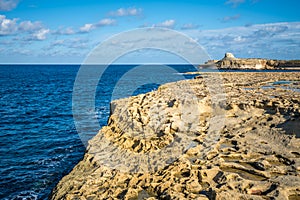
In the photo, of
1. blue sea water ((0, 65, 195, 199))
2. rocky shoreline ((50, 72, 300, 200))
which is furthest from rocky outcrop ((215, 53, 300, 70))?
rocky shoreline ((50, 72, 300, 200))

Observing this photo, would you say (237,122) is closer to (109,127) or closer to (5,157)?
(109,127)

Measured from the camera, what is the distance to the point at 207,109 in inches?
573

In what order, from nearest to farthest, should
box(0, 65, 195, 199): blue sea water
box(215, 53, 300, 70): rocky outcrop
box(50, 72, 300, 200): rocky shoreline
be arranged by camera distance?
box(50, 72, 300, 200): rocky shoreline
box(0, 65, 195, 199): blue sea water
box(215, 53, 300, 70): rocky outcrop

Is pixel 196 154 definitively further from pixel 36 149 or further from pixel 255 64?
pixel 255 64

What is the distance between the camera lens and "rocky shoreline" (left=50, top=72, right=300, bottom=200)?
24.2ft

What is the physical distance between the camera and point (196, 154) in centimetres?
980

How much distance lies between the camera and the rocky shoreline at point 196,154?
7.39 m

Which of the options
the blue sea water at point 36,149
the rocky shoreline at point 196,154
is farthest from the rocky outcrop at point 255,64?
the rocky shoreline at point 196,154

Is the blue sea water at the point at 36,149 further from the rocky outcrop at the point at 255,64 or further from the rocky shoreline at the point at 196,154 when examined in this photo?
the rocky outcrop at the point at 255,64

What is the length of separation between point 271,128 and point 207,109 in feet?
13.7

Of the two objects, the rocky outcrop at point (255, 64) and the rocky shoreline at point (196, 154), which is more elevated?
the rocky outcrop at point (255, 64)

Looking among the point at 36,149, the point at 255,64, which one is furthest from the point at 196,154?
the point at 255,64

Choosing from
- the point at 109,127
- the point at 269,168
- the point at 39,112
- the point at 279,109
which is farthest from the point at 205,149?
the point at 39,112

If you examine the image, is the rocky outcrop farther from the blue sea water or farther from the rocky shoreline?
the rocky shoreline
